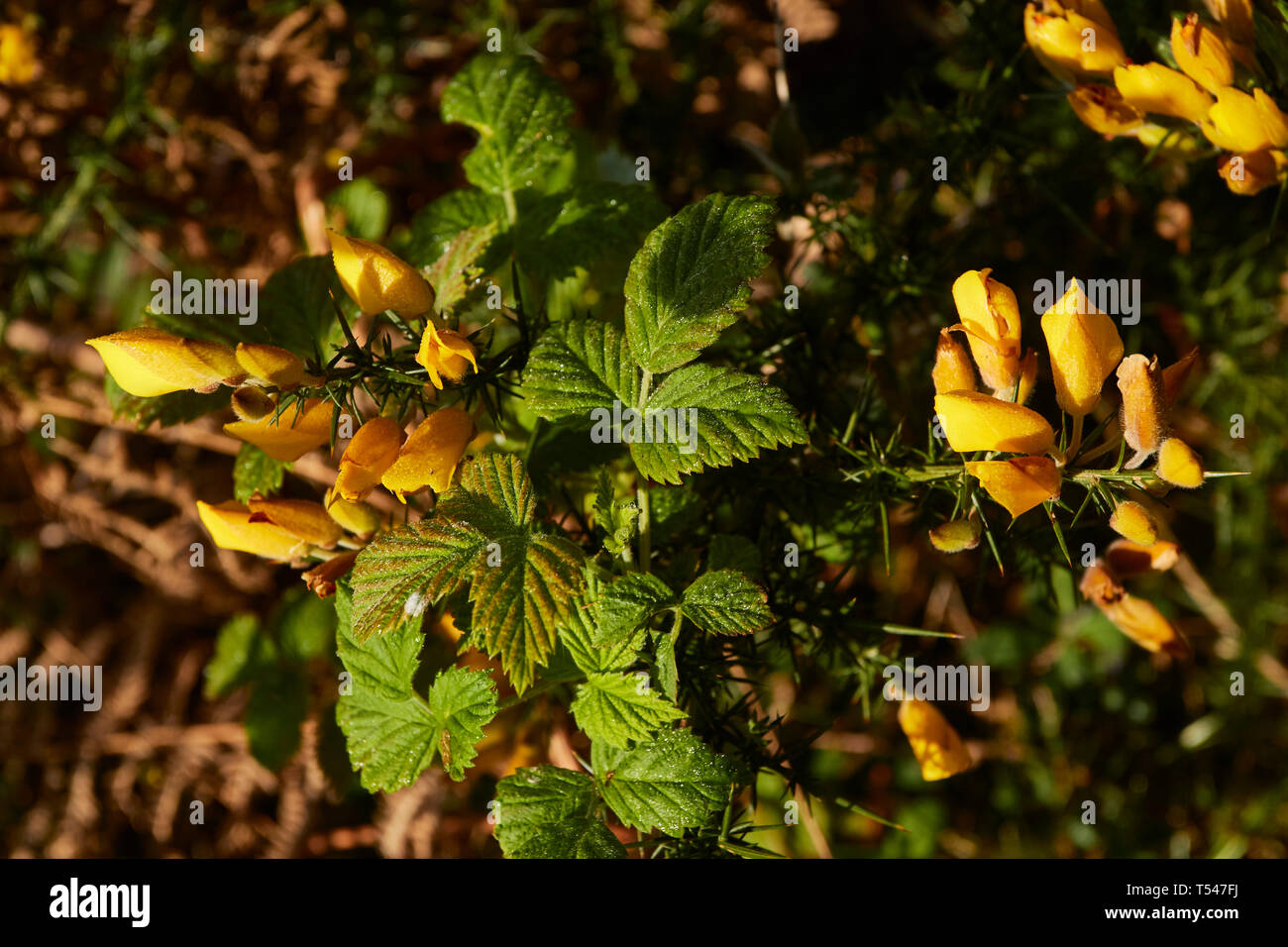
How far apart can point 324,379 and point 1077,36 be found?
137 centimetres

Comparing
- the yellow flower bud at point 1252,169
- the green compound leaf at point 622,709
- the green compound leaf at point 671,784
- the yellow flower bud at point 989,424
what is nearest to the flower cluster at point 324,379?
the green compound leaf at point 622,709

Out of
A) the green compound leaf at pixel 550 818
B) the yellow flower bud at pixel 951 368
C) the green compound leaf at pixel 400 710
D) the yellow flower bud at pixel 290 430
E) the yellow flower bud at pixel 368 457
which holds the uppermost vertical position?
the yellow flower bud at pixel 951 368

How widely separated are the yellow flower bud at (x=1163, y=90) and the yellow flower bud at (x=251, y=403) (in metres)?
1.45

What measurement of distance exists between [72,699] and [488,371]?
2.25 m

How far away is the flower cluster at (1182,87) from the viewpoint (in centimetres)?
143

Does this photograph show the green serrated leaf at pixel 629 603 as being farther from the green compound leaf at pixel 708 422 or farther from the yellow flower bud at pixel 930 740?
the yellow flower bud at pixel 930 740

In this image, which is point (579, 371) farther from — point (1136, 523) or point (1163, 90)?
point (1163, 90)

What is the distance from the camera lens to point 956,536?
4.15ft

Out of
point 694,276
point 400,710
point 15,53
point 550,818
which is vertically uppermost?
point 15,53

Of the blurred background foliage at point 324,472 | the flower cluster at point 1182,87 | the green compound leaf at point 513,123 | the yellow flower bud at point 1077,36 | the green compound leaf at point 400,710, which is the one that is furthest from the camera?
the blurred background foliage at point 324,472

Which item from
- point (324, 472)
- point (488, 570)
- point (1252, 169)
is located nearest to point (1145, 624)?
point (1252, 169)

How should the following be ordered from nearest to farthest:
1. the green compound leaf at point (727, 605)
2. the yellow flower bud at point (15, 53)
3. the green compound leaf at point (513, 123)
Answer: the green compound leaf at point (727, 605), the green compound leaf at point (513, 123), the yellow flower bud at point (15, 53)

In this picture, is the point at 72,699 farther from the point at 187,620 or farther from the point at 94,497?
the point at 94,497

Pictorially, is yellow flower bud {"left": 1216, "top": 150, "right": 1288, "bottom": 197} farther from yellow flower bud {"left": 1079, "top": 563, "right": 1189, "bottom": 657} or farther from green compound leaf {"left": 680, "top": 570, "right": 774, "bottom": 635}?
green compound leaf {"left": 680, "top": 570, "right": 774, "bottom": 635}
